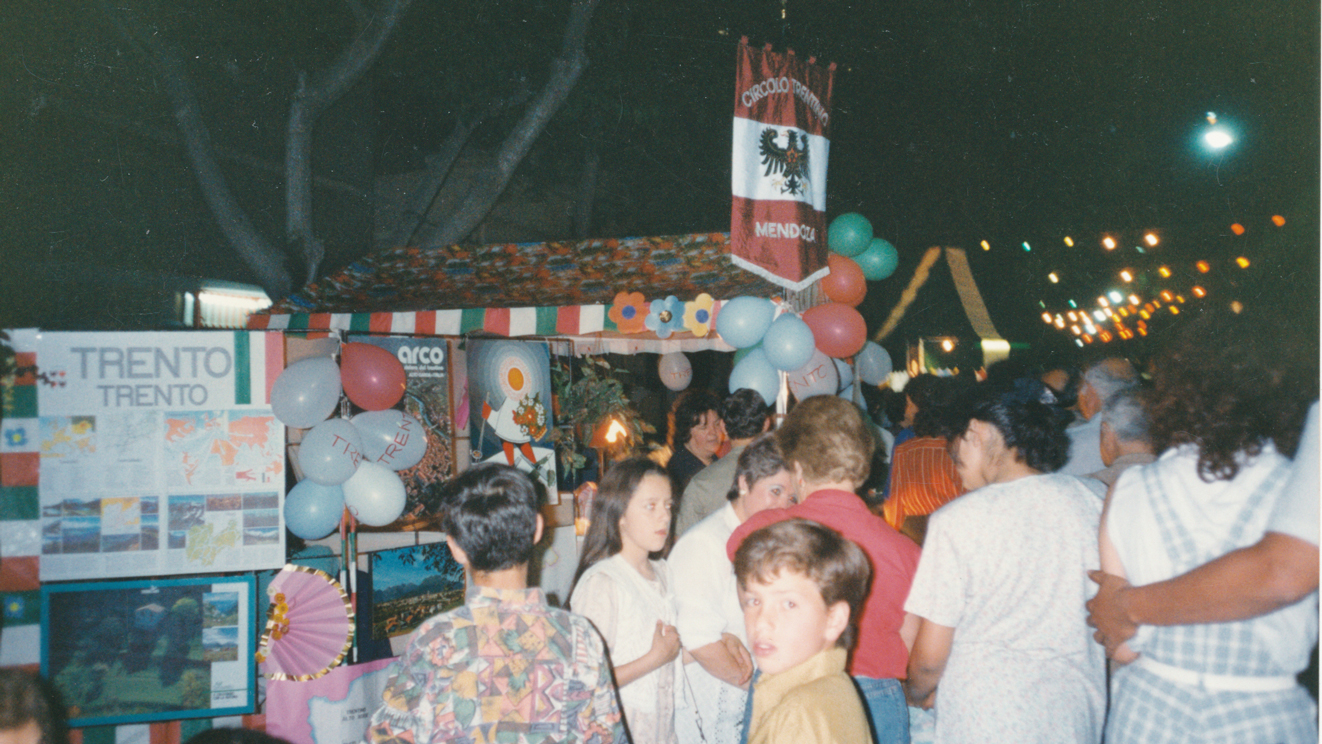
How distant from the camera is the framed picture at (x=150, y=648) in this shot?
3.78m

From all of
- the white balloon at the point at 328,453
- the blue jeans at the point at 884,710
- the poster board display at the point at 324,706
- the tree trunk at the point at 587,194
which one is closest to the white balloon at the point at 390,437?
the white balloon at the point at 328,453

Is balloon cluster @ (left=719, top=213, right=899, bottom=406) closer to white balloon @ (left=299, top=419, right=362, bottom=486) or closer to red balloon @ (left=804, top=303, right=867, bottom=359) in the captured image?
red balloon @ (left=804, top=303, right=867, bottom=359)

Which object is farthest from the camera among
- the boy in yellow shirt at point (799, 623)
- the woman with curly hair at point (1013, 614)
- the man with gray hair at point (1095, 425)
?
the man with gray hair at point (1095, 425)

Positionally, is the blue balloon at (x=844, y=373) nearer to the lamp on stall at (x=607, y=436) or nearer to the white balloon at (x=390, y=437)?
the lamp on stall at (x=607, y=436)

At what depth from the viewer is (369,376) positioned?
4.51 m

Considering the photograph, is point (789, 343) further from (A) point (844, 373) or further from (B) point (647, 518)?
(B) point (647, 518)

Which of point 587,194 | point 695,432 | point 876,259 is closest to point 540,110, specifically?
point 587,194

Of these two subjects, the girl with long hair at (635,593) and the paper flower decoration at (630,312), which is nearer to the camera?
the girl with long hair at (635,593)

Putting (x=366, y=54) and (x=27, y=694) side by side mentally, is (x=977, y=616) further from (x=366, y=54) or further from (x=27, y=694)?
(x=366, y=54)

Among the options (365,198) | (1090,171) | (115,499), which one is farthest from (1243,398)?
(365,198)

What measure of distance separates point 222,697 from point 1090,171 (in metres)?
9.80

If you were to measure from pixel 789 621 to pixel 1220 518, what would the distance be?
3.21 ft

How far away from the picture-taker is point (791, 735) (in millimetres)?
1590

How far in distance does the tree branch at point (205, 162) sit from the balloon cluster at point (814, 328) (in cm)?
450
